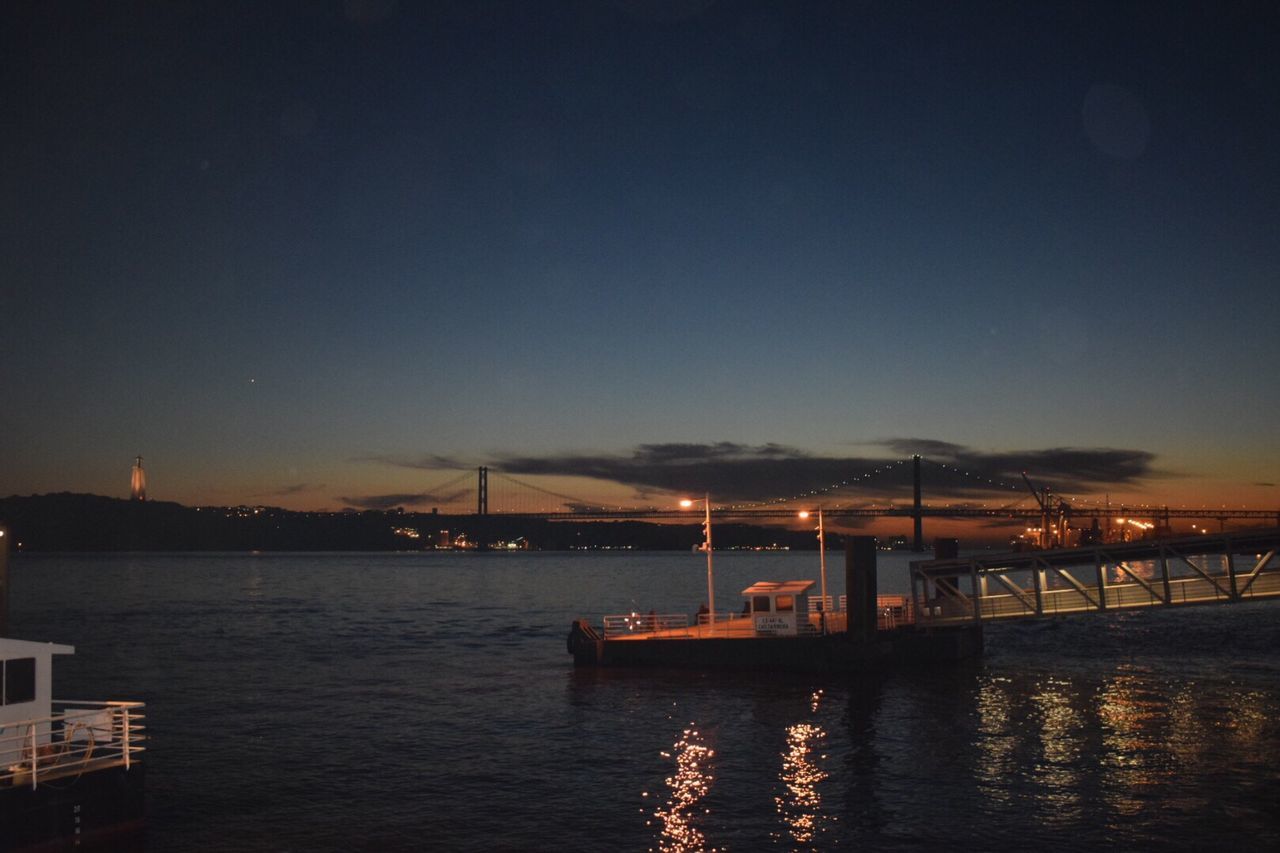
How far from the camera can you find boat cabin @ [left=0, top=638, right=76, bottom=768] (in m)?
21.9

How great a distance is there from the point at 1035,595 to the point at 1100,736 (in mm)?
19271

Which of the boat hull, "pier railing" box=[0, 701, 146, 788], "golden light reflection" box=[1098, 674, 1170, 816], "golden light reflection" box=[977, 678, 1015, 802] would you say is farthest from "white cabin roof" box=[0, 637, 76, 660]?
"golden light reflection" box=[1098, 674, 1170, 816]

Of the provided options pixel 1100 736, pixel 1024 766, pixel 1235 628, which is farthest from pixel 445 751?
→ pixel 1235 628

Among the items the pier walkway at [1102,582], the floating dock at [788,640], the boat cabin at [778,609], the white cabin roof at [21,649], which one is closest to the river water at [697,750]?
the floating dock at [788,640]

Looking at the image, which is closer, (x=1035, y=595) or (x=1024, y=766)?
(x=1024, y=766)

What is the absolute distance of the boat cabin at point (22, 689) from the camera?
21.9 m

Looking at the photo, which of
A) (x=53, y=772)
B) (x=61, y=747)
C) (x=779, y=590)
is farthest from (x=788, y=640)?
(x=53, y=772)

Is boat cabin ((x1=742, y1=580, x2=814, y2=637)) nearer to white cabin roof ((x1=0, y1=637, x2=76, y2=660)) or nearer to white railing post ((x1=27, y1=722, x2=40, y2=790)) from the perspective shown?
white cabin roof ((x1=0, y1=637, x2=76, y2=660))

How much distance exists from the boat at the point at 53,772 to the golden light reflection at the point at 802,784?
14.9m

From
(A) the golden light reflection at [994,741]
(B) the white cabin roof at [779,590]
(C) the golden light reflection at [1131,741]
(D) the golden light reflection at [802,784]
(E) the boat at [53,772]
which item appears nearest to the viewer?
(E) the boat at [53,772]

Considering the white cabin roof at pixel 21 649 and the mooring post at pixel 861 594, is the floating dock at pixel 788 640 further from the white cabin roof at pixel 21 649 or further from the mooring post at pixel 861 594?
the white cabin roof at pixel 21 649

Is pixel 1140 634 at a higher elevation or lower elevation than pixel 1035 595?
lower

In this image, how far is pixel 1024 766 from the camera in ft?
104

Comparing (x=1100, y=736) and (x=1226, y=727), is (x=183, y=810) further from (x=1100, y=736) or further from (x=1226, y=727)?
(x=1226, y=727)
